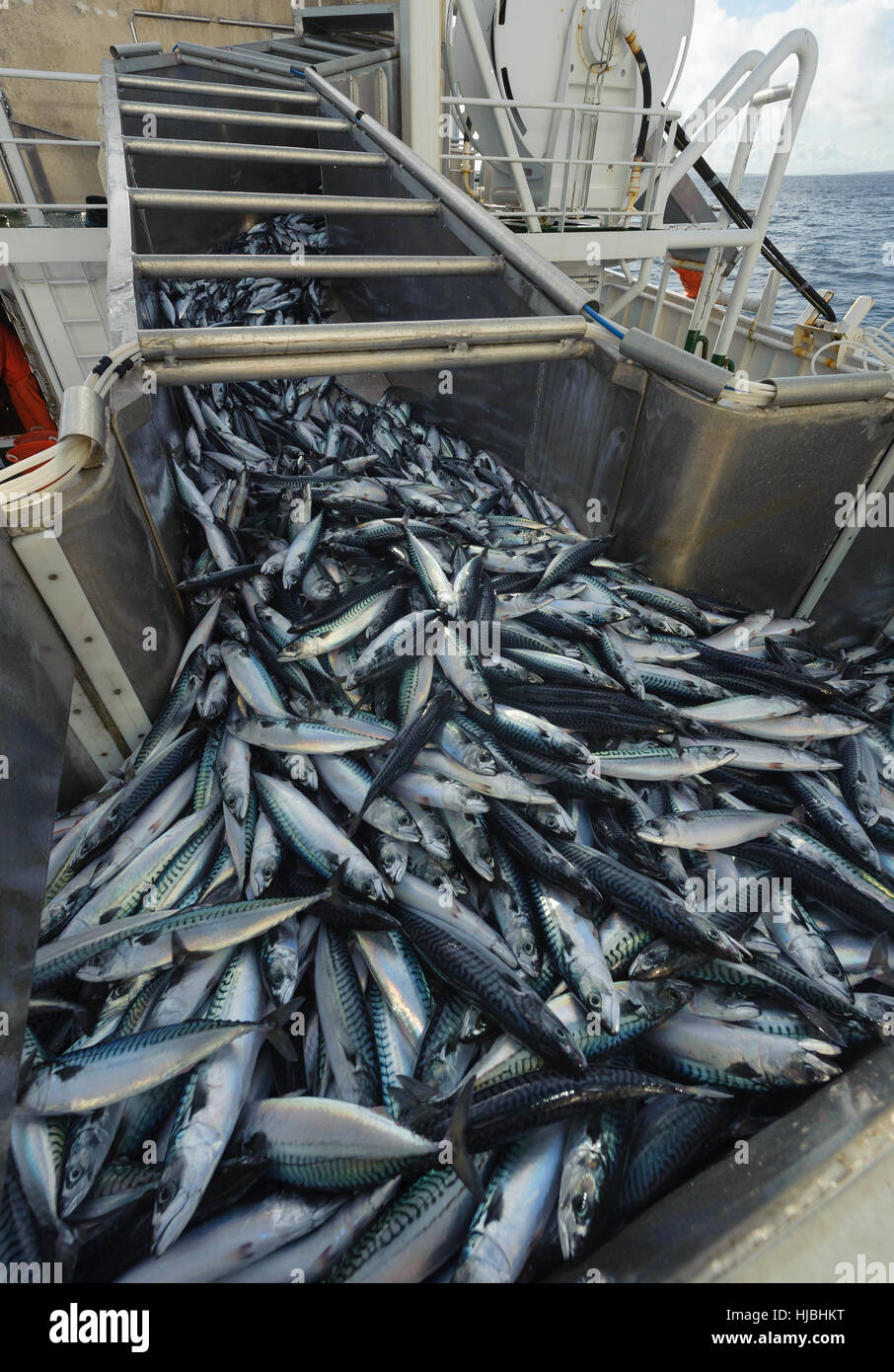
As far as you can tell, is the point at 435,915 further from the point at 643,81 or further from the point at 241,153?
the point at 643,81

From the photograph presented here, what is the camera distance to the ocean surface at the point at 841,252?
22750 mm

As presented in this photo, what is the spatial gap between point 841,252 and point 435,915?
45.5m

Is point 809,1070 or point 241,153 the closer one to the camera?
point 809,1070

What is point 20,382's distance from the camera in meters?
7.14

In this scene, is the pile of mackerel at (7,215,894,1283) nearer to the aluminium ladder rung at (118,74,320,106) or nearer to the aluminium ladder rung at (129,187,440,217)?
the aluminium ladder rung at (129,187,440,217)

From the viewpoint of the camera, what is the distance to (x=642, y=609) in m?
3.17

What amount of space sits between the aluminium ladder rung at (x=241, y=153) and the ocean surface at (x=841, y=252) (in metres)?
4.39

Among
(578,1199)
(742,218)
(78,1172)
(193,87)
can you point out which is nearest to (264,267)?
(193,87)

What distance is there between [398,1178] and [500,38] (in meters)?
8.61
